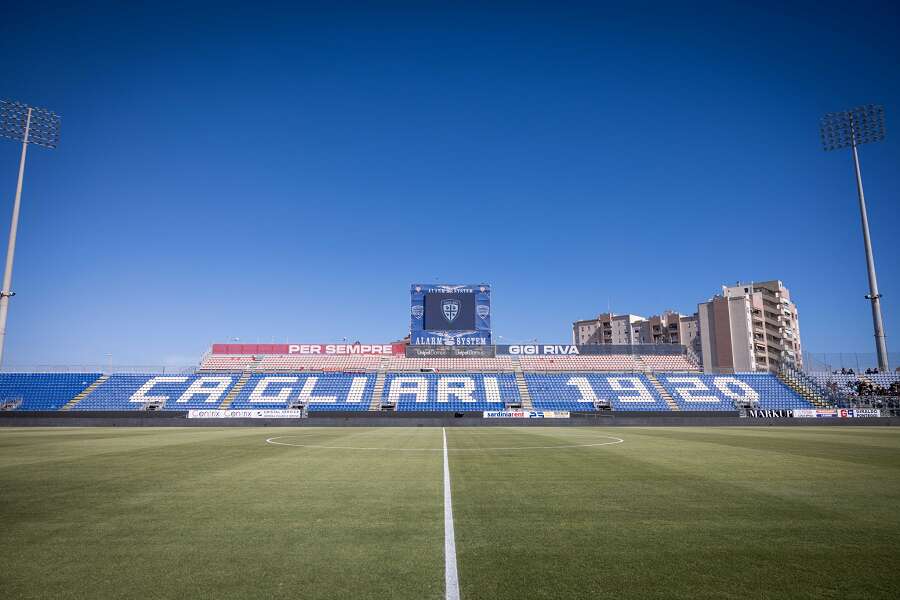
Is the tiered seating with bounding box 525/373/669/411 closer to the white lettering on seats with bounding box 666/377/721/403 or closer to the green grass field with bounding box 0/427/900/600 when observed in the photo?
the white lettering on seats with bounding box 666/377/721/403

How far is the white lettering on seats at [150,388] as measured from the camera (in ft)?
163

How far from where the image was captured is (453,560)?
496 centimetres

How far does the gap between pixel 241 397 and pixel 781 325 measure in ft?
310

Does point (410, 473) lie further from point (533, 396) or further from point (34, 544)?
point (533, 396)

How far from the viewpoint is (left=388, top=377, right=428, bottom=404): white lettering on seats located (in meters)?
51.4

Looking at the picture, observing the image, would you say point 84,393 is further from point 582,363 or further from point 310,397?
point 582,363

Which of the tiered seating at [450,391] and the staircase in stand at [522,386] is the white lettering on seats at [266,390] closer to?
the tiered seating at [450,391]

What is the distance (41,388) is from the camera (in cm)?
4975

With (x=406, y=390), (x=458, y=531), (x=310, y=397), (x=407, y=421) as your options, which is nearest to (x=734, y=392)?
(x=406, y=390)

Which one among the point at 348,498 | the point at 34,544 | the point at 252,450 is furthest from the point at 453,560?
the point at 252,450

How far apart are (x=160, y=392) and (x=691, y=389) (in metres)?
53.2

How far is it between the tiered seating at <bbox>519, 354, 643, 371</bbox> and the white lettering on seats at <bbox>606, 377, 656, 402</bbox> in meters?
5.15

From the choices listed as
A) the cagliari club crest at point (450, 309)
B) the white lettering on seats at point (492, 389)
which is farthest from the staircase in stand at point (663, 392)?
the cagliari club crest at point (450, 309)

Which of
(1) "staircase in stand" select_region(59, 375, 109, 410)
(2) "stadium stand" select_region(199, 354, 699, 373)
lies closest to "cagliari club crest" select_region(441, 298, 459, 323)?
(2) "stadium stand" select_region(199, 354, 699, 373)
